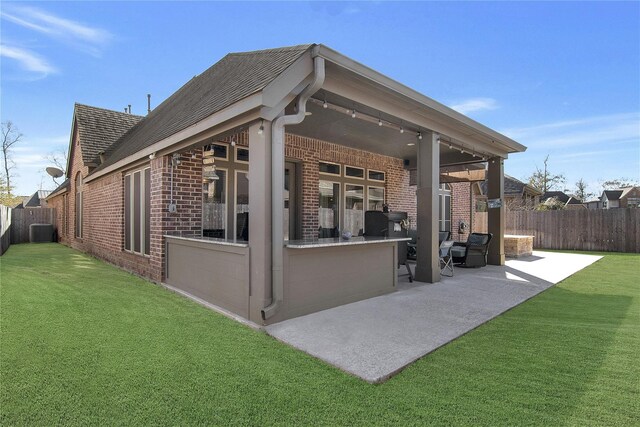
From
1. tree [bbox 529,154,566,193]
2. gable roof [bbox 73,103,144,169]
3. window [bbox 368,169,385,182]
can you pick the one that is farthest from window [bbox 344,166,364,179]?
tree [bbox 529,154,566,193]

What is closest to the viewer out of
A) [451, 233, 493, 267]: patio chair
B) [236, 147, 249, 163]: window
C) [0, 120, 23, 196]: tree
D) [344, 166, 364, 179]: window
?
[236, 147, 249, 163]: window

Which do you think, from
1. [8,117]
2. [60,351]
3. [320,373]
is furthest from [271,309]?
[8,117]

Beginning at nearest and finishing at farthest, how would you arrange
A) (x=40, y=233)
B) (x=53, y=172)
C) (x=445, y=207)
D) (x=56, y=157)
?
(x=445, y=207) < (x=53, y=172) < (x=40, y=233) < (x=56, y=157)

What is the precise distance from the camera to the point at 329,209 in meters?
8.91

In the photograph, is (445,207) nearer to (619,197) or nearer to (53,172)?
(53,172)

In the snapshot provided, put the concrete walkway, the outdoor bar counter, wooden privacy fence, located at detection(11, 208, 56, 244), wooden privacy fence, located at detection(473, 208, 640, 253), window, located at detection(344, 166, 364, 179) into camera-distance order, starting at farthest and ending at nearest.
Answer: wooden privacy fence, located at detection(11, 208, 56, 244) → wooden privacy fence, located at detection(473, 208, 640, 253) → window, located at detection(344, 166, 364, 179) → the outdoor bar counter → the concrete walkway

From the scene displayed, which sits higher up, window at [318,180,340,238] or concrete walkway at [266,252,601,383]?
window at [318,180,340,238]

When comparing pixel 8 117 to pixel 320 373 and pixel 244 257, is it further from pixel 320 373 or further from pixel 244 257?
pixel 320 373

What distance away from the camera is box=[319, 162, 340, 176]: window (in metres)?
8.61

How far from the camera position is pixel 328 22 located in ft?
30.7

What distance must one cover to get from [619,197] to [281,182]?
49140mm

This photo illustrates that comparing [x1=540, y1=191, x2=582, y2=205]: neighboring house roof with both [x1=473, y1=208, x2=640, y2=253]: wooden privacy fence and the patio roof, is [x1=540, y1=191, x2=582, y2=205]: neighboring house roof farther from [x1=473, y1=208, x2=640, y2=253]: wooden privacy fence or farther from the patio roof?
the patio roof

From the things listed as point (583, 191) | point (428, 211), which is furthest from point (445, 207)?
point (583, 191)

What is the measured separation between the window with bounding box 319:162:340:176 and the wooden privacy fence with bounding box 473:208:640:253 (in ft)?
Answer: 33.4
